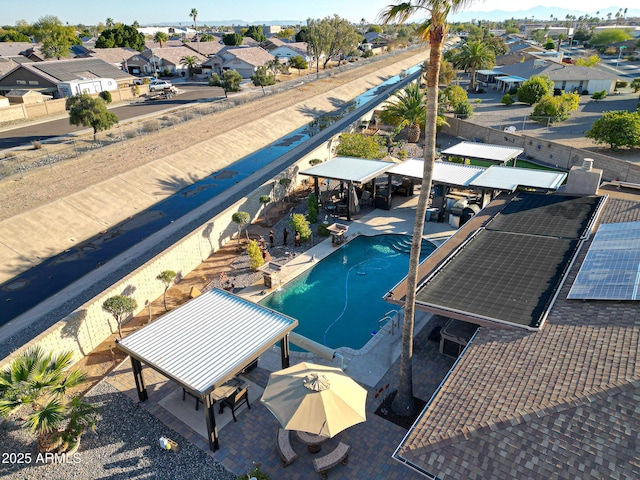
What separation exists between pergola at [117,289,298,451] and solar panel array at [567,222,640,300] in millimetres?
9524

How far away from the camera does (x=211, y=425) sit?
41.2 feet

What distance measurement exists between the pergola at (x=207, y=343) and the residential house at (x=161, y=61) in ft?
301

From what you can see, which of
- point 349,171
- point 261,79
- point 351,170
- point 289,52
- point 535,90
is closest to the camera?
point 349,171

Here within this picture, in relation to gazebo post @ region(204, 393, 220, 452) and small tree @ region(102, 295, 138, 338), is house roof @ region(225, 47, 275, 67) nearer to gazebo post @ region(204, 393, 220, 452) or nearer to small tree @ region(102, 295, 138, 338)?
small tree @ region(102, 295, 138, 338)

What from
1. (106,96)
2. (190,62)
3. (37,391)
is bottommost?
(37,391)

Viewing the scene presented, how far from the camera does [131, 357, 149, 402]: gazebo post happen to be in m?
14.2

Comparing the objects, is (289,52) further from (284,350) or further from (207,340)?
(207,340)

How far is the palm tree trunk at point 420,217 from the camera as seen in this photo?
33.7ft

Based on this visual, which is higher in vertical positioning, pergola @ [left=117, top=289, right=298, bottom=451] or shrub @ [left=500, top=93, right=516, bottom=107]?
shrub @ [left=500, top=93, right=516, bottom=107]

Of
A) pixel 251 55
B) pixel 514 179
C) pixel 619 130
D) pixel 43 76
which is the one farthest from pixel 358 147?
pixel 251 55

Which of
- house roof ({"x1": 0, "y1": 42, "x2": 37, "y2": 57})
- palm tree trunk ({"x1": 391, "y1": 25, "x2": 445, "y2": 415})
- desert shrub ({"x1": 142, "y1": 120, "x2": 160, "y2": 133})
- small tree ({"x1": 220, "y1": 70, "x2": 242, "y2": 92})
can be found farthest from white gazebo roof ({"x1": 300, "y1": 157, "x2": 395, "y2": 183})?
house roof ({"x1": 0, "y1": 42, "x2": 37, "y2": 57})

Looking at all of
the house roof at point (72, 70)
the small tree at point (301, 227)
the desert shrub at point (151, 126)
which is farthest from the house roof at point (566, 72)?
the house roof at point (72, 70)

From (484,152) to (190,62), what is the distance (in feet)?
256

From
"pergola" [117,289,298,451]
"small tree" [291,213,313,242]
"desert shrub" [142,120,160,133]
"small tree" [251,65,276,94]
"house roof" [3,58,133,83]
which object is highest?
"house roof" [3,58,133,83]
